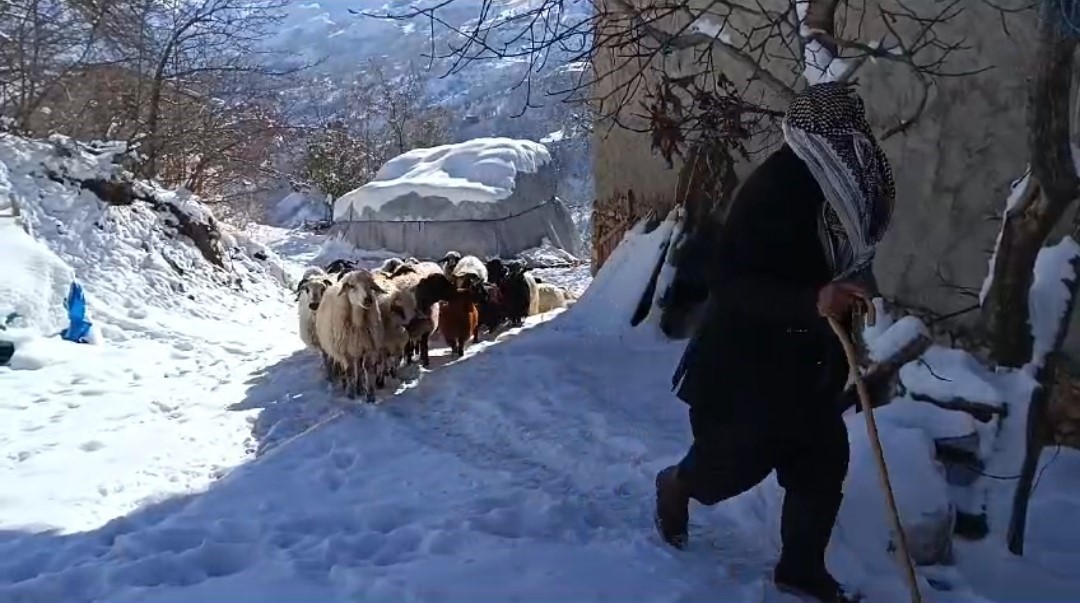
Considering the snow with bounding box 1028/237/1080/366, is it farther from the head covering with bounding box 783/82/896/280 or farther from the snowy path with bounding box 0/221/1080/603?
the head covering with bounding box 783/82/896/280

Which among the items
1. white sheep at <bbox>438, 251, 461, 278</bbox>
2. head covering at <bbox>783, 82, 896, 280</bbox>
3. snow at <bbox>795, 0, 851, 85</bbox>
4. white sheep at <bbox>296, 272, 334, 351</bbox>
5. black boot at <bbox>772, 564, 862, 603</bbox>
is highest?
snow at <bbox>795, 0, 851, 85</bbox>

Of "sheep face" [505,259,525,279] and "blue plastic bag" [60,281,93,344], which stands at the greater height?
"sheep face" [505,259,525,279]

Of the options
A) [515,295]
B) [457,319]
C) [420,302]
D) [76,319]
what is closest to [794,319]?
[420,302]

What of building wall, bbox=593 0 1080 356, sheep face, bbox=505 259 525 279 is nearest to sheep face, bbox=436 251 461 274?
sheep face, bbox=505 259 525 279

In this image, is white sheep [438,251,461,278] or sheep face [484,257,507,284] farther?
sheep face [484,257,507,284]

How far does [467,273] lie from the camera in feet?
30.6

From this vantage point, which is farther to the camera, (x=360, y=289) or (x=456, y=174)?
(x=456, y=174)

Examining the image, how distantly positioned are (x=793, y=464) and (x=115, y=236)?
12.3 m

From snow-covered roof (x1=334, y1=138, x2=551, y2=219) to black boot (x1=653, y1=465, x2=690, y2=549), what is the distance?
20.2m

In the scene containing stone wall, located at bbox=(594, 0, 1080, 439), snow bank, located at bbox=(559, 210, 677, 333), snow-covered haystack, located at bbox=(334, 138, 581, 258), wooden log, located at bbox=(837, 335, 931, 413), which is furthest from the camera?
snow-covered haystack, located at bbox=(334, 138, 581, 258)

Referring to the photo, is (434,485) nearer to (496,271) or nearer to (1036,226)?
(1036,226)

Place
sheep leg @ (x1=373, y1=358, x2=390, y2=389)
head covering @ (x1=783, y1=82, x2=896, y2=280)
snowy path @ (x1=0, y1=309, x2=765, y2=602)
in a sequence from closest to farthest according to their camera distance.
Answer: head covering @ (x1=783, y1=82, x2=896, y2=280) → snowy path @ (x1=0, y1=309, x2=765, y2=602) → sheep leg @ (x1=373, y1=358, x2=390, y2=389)

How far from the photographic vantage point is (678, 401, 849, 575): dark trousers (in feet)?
10.1

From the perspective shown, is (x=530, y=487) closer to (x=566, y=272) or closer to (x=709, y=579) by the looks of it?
(x=709, y=579)
